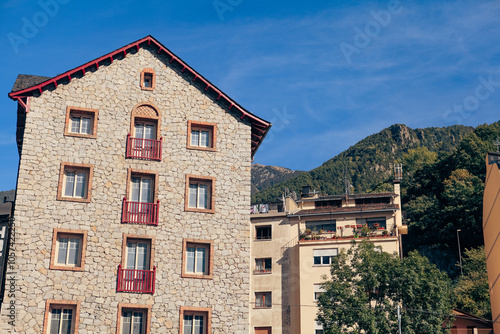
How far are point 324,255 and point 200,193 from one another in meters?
26.9

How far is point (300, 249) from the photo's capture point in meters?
63.5

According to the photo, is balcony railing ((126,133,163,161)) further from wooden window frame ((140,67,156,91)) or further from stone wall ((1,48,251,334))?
wooden window frame ((140,67,156,91))

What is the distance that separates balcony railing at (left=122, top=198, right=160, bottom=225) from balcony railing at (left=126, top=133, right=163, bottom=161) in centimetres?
292

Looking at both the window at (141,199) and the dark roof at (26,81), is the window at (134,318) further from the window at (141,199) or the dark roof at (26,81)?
the dark roof at (26,81)

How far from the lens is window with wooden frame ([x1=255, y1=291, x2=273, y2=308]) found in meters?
63.1

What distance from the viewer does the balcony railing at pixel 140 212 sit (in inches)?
1464

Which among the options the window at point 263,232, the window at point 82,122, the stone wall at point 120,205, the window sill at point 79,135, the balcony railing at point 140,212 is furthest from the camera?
the window at point 263,232

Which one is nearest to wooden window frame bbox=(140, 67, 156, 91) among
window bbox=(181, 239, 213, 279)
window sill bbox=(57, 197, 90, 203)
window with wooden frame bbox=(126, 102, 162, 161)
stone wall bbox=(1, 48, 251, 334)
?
stone wall bbox=(1, 48, 251, 334)

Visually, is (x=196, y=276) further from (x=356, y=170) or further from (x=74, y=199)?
(x=356, y=170)

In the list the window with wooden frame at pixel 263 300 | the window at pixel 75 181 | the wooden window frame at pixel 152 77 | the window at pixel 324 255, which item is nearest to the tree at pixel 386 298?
the window at pixel 324 255

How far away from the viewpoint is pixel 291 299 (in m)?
62.7

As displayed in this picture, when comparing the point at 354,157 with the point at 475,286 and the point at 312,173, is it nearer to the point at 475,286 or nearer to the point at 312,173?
the point at 312,173

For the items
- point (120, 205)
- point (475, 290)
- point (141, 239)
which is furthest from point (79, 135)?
point (475, 290)

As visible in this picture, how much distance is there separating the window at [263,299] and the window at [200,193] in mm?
26779
